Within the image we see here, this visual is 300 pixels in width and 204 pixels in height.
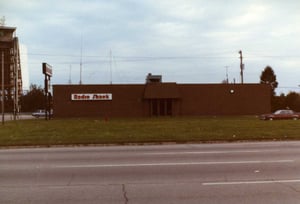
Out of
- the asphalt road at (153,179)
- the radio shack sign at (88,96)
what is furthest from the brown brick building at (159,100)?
the asphalt road at (153,179)

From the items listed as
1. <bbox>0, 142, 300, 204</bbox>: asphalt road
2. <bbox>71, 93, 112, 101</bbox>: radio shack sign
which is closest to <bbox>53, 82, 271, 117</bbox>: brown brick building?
<bbox>71, 93, 112, 101</bbox>: radio shack sign

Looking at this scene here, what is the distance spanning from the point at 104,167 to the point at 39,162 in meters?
2.55

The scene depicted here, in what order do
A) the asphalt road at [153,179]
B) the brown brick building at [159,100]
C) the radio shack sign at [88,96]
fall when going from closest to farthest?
the asphalt road at [153,179] → the radio shack sign at [88,96] → the brown brick building at [159,100]

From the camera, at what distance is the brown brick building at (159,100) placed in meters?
61.0

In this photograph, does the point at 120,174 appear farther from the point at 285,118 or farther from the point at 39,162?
the point at 285,118

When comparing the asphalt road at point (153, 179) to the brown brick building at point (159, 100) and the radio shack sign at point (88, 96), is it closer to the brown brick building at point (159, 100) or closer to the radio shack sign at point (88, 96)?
the radio shack sign at point (88, 96)

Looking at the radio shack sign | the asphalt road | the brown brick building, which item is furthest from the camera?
the brown brick building

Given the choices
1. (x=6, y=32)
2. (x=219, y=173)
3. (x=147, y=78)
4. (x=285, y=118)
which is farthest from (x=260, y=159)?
(x=6, y=32)

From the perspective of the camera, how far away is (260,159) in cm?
1355

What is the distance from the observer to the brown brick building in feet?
200

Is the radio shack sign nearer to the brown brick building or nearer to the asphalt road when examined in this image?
the brown brick building

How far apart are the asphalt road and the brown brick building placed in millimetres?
46346

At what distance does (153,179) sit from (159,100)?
174 feet

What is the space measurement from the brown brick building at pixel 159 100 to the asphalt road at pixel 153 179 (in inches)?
1825
